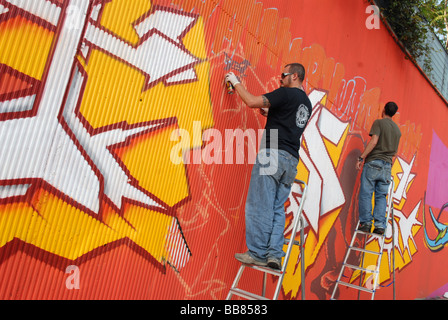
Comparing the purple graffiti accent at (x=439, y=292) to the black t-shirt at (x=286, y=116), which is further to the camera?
the purple graffiti accent at (x=439, y=292)

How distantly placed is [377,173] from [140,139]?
4.00m

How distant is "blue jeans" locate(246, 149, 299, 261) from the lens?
3158mm

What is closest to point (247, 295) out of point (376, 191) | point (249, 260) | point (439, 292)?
point (249, 260)

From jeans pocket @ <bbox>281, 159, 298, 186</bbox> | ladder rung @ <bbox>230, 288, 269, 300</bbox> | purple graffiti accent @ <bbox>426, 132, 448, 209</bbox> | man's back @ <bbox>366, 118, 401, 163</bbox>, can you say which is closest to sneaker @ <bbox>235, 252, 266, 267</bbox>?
ladder rung @ <bbox>230, 288, 269, 300</bbox>

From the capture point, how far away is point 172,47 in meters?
3.03

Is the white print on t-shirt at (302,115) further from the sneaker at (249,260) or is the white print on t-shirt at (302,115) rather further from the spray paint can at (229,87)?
the sneaker at (249,260)

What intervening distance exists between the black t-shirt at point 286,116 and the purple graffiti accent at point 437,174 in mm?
6869

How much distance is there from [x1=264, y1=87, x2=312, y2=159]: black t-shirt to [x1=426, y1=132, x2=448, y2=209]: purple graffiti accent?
687 cm

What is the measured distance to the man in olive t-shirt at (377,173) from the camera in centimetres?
555

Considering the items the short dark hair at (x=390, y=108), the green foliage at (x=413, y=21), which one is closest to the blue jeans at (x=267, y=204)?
the short dark hair at (x=390, y=108)

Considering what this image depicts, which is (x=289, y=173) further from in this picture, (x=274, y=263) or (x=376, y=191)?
(x=376, y=191)

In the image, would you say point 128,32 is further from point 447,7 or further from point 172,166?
point 447,7

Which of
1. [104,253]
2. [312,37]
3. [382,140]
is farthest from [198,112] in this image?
[382,140]

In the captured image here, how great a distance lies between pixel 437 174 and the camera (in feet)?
30.6
